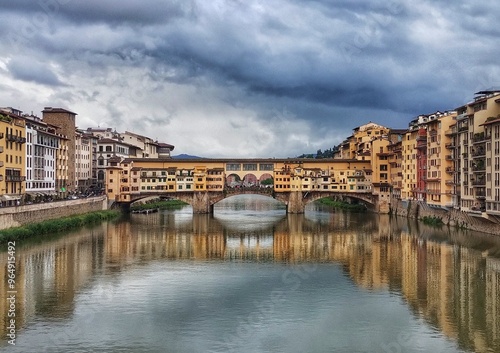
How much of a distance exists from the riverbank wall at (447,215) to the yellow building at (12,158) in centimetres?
2856

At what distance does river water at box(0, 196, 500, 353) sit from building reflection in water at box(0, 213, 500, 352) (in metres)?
0.06

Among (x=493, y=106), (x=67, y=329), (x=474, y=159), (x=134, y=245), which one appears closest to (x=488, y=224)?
(x=474, y=159)

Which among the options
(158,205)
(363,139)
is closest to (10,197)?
(158,205)

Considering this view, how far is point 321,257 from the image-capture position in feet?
104

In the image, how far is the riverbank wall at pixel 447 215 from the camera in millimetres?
36750

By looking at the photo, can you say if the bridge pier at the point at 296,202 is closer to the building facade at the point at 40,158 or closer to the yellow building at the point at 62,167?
the yellow building at the point at 62,167

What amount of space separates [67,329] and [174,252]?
1570 centimetres

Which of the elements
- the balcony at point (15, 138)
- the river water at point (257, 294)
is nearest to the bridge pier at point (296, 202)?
the river water at point (257, 294)

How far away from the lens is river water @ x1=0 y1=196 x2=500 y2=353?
17.1 metres

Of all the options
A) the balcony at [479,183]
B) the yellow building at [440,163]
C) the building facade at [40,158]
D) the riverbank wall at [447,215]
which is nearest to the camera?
the balcony at [479,183]

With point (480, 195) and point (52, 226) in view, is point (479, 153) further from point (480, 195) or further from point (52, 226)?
point (52, 226)

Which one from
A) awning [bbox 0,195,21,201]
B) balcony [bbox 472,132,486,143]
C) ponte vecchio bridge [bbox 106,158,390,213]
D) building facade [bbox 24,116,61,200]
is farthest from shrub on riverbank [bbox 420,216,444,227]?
awning [bbox 0,195,21,201]

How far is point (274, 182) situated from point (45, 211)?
26308 mm

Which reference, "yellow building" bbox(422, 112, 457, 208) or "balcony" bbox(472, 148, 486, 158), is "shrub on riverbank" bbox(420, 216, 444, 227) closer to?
"yellow building" bbox(422, 112, 457, 208)
